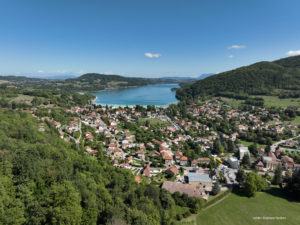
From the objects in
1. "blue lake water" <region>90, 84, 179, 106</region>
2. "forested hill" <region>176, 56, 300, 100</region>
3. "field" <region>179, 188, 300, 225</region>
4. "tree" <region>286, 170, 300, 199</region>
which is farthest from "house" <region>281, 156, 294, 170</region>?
"forested hill" <region>176, 56, 300, 100</region>

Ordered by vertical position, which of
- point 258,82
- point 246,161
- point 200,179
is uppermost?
point 258,82

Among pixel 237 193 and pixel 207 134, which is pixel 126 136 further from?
pixel 237 193

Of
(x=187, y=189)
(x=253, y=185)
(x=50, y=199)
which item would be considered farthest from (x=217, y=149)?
(x=50, y=199)

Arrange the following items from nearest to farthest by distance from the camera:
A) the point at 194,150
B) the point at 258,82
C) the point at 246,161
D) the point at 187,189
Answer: the point at 187,189 < the point at 246,161 < the point at 194,150 < the point at 258,82

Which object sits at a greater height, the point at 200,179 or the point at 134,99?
the point at 134,99

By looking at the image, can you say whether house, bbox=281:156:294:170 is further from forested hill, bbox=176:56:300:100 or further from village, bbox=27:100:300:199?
forested hill, bbox=176:56:300:100

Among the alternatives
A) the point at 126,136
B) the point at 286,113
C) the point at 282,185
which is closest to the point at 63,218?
the point at 282,185

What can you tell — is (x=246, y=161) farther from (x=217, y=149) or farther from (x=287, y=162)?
(x=287, y=162)

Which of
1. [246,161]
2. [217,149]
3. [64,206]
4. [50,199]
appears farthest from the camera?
[217,149]
